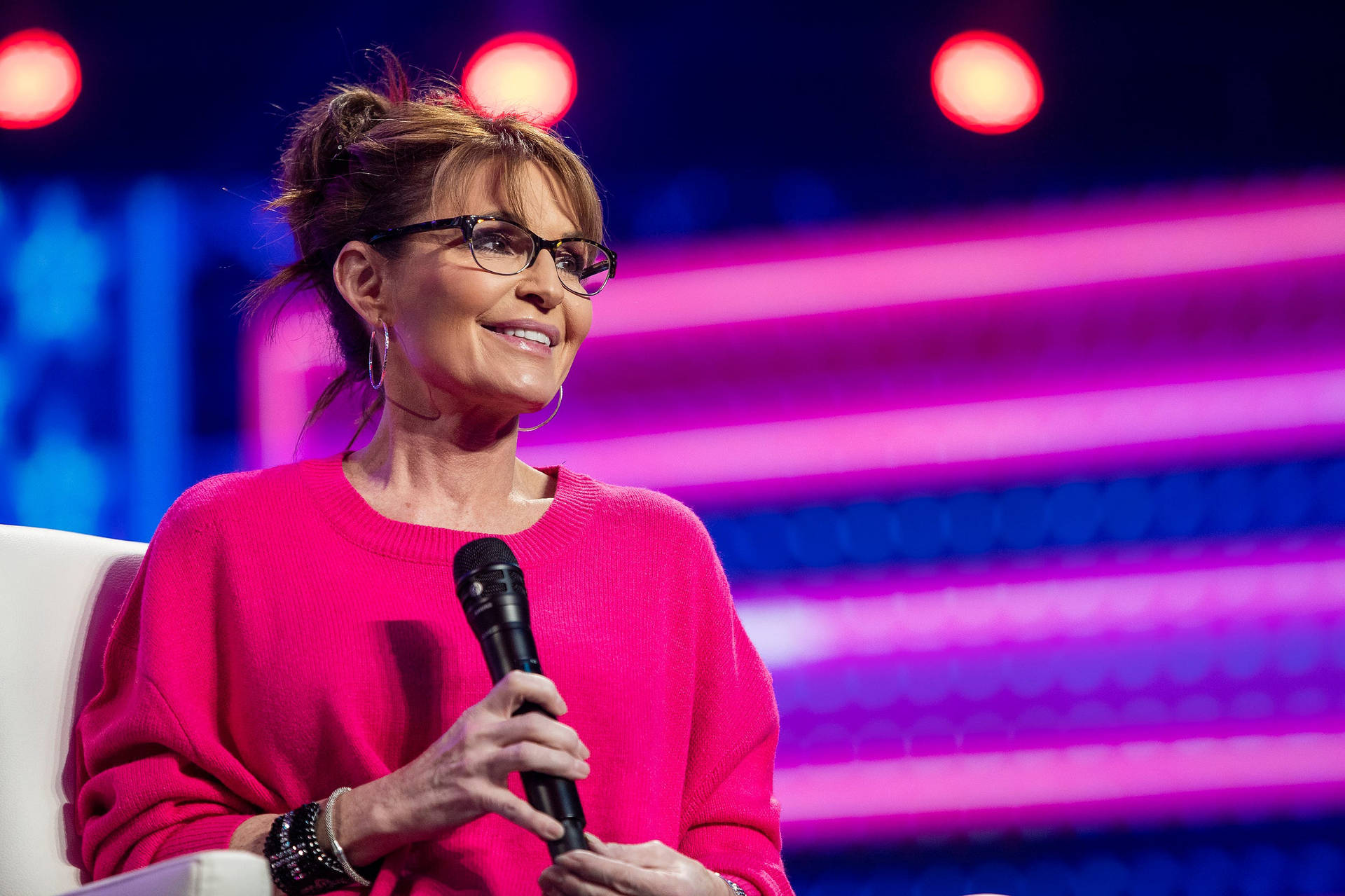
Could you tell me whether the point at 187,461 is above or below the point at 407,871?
above

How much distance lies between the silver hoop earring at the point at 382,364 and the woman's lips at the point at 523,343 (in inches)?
6.8

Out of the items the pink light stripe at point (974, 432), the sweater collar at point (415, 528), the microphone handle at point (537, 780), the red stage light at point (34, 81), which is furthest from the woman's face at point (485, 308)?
the red stage light at point (34, 81)

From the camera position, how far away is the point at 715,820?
151 centimetres

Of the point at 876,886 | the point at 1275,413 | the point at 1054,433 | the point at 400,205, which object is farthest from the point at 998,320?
the point at 400,205

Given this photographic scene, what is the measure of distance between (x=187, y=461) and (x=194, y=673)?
1.33 meters

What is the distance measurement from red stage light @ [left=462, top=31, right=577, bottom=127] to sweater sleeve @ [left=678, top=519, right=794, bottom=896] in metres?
1.38

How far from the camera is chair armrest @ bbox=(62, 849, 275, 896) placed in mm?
986

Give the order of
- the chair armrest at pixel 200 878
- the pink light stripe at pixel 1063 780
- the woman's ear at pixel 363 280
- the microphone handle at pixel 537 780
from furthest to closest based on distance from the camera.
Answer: the pink light stripe at pixel 1063 780, the woman's ear at pixel 363 280, the microphone handle at pixel 537 780, the chair armrest at pixel 200 878

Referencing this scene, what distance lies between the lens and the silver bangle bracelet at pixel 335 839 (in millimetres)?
1260

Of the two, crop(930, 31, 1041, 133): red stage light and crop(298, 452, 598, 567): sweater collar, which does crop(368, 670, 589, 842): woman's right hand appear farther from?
crop(930, 31, 1041, 133): red stage light

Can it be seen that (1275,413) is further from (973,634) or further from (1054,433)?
(973,634)

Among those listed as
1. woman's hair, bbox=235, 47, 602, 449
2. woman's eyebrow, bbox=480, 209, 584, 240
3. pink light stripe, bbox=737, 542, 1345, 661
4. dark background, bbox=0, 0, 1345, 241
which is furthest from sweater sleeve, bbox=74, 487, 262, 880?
dark background, bbox=0, 0, 1345, 241

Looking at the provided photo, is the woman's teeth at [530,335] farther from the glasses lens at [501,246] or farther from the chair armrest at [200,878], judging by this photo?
the chair armrest at [200,878]

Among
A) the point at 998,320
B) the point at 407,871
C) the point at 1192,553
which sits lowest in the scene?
the point at 407,871
